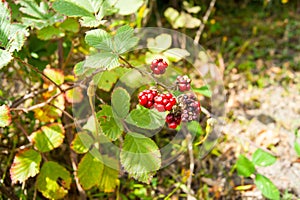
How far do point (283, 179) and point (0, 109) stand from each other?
1153mm

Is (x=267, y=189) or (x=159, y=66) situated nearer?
(x=159, y=66)

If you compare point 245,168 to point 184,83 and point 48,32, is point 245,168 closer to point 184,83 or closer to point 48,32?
point 184,83

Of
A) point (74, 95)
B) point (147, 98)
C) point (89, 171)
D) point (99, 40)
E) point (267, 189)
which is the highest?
point (99, 40)

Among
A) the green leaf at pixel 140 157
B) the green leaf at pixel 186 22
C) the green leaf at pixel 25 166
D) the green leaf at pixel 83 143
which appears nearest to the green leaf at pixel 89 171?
the green leaf at pixel 83 143

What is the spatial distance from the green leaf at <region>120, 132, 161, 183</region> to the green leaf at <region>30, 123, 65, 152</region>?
1.03ft

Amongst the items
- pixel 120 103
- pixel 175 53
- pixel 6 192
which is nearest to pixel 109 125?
pixel 120 103

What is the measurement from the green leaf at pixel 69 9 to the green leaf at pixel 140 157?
0.36m

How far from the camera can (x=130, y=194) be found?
4.72ft

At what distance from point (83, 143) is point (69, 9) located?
1.48ft

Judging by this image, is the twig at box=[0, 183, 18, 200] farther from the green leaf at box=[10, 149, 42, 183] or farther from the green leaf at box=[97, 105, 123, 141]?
the green leaf at box=[97, 105, 123, 141]

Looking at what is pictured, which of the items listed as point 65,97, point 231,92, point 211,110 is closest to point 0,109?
point 65,97

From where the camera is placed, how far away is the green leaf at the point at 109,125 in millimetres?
950

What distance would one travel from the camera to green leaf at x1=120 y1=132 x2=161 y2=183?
988 millimetres

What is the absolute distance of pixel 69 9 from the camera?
989 millimetres
